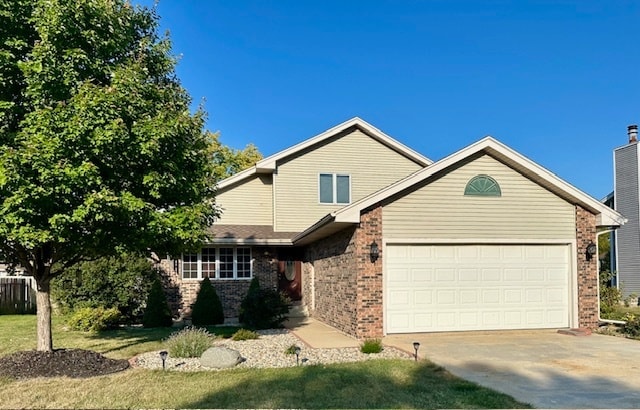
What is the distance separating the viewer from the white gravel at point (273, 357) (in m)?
8.78

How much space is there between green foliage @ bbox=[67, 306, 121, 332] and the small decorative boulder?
6562 millimetres

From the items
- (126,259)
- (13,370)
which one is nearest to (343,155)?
(126,259)

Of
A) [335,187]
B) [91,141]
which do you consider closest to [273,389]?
[91,141]

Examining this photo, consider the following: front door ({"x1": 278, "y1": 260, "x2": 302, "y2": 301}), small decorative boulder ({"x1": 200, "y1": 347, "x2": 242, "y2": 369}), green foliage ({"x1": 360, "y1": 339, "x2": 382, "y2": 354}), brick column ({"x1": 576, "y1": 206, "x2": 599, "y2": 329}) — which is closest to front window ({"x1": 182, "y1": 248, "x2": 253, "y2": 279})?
front door ({"x1": 278, "y1": 260, "x2": 302, "y2": 301})

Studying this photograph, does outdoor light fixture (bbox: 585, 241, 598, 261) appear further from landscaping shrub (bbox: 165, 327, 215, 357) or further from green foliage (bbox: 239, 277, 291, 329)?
landscaping shrub (bbox: 165, 327, 215, 357)

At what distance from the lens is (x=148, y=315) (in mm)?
14836

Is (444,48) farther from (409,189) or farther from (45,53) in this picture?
(45,53)

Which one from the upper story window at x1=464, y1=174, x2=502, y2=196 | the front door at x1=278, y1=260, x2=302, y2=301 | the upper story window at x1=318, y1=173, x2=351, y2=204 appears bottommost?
the front door at x1=278, y1=260, x2=302, y2=301

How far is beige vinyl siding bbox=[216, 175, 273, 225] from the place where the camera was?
18859 millimetres

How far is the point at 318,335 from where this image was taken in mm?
12602

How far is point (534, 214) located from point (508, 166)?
1.43 metres

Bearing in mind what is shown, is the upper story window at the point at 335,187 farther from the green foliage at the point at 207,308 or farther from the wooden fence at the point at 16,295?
the wooden fence at the point at 16,295

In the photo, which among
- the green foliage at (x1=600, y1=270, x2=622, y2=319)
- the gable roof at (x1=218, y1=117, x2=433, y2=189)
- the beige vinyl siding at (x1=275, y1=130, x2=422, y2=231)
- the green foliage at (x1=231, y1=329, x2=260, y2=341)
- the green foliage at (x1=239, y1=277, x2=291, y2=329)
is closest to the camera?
the green foliage at (x1=231, y1=329, x2=260, y2=341)

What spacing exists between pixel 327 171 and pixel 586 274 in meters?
9.55
